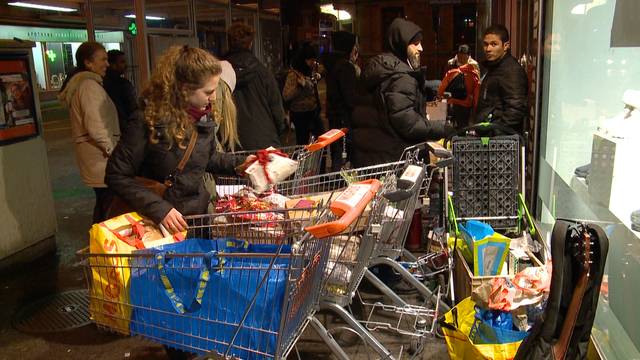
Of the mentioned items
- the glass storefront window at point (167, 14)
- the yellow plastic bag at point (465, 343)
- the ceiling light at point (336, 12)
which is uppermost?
the ceiling light at point (336, 12)

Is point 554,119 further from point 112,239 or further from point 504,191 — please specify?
point 112,239

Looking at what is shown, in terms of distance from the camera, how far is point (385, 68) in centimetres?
408

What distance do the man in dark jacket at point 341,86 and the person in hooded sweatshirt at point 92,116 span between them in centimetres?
268

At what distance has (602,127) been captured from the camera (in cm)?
305

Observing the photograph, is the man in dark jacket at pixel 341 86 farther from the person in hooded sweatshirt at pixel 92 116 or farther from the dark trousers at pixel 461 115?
the person in hooded sweatshirt at pixel 92 116

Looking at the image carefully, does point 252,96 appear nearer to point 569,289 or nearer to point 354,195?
point 354,195

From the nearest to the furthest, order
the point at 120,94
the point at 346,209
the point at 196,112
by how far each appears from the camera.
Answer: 1. the point at 346,209
2. the point at 196,112
3. the point at 120,94

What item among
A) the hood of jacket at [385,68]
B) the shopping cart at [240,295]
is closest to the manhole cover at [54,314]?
the shopping cart at [240,295]

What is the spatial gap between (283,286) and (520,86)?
120 inches

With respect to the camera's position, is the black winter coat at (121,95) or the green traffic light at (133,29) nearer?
the black winter coat at (121,95)

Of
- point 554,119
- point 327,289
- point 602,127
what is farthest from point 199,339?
point 554,119

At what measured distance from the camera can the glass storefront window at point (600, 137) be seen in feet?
8.73

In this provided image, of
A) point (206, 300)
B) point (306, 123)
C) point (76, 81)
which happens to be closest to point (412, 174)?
point (206, 300)

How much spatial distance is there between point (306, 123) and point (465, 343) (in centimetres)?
506
